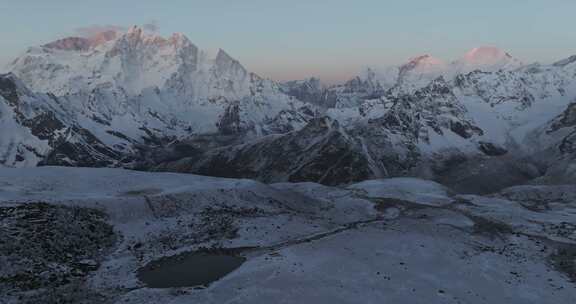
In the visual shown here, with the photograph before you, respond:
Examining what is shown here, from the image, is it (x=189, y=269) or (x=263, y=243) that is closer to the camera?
(x=189, y=269)

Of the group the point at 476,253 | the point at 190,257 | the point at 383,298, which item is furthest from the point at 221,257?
the point at 476,253

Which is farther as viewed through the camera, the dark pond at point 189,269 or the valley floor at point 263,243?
the dark pond at point 189,269

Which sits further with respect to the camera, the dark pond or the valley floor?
the dark pond

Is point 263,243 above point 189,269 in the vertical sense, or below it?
below

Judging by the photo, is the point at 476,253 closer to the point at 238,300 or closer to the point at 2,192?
the point at 238,300
